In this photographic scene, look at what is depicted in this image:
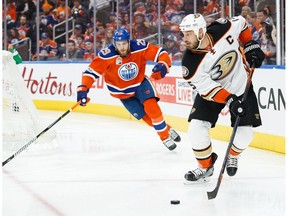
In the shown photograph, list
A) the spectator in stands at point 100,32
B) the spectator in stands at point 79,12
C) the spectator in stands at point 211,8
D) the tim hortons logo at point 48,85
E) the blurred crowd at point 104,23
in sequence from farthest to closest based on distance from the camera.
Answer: the tim hortons logo at point 48,85
the spectator in stands at point 79,12
the spectator in stands at point 100,32
the spectator in stands at point 211,8
the blurred crowd at point 104,23

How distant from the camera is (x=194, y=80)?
11.7 ft

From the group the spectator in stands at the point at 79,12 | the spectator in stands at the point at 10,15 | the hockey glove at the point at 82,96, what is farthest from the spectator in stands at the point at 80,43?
the hockey glove at the point at 82,96

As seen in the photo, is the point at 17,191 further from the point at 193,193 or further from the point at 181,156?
the point at 181,156

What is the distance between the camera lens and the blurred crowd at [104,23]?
564 centimetres

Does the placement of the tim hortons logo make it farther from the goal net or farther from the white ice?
the goal net

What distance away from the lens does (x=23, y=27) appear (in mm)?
9656

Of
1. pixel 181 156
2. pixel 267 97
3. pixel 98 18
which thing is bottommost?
pixel 181 156

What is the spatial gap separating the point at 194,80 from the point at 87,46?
5350 millimetres

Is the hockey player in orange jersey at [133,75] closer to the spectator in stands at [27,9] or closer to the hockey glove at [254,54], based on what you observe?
the hockey glove at [254,54]

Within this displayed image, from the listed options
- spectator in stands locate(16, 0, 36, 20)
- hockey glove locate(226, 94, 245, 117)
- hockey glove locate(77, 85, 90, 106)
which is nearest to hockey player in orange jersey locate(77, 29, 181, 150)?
hockey glove locate(77, 85, 90, 106)

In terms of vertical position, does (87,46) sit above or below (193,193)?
above

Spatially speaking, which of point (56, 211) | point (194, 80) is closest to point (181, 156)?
point (194, 80)

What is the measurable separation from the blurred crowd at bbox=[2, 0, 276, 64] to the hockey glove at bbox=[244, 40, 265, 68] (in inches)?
62.3

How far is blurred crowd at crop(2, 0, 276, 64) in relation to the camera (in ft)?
18.5
